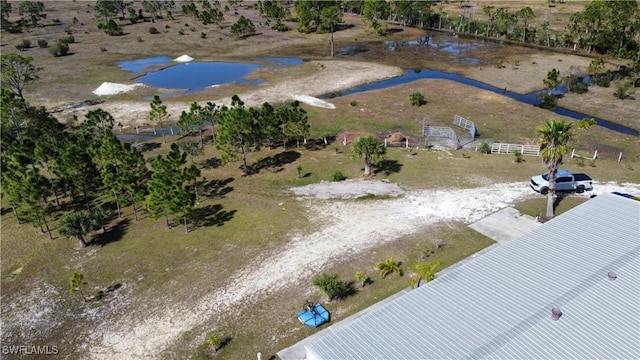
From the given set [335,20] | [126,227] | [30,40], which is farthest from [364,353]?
[30,40]

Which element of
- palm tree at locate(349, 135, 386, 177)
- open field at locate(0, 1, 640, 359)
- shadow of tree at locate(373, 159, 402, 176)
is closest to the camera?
open field at locate(0, 1, 640, 359)

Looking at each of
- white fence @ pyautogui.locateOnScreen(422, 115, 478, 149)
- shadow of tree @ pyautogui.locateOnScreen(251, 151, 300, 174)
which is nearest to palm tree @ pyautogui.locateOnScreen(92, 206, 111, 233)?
shadow of tree @ pyautogui.locateOnScreen(251, 151, 300, 174)

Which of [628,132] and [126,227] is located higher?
[628,132]

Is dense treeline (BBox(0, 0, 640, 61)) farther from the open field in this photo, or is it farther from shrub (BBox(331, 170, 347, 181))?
shrub (BBox(331, 170, 347, 181))

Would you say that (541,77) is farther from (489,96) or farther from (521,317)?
(521,317)

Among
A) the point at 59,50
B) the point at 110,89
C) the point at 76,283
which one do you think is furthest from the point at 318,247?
the point at 59,50

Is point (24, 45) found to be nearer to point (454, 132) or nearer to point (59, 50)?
point (59, 50)

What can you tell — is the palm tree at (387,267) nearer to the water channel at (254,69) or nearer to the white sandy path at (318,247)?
the white sandy path at (318,247)
